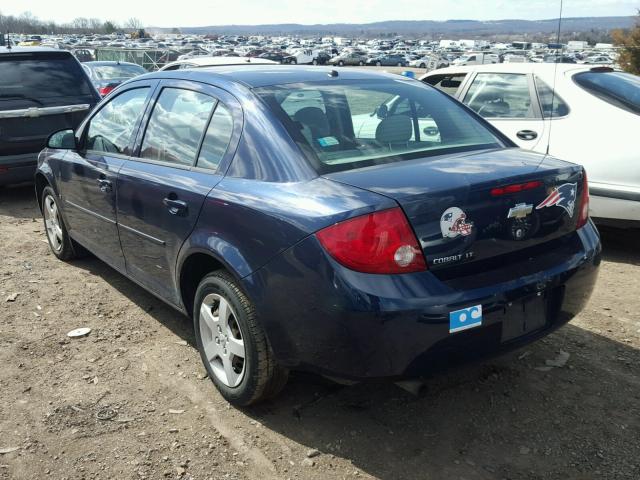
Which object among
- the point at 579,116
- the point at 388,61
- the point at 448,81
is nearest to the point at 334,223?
the point at 579,116

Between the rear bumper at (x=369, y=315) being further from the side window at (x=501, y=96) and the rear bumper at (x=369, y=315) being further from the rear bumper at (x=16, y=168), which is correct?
the rear bumper at (x=16, y=168)

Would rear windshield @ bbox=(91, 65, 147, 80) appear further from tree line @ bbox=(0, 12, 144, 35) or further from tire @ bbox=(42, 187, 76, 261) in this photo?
tree line @ bbox=(0, 12, 144, 35)

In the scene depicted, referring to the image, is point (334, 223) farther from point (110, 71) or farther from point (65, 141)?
point (110, 71)

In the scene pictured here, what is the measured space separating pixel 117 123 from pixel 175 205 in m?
1.29

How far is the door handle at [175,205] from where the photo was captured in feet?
10.6

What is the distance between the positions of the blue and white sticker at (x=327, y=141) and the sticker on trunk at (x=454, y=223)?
0.74m

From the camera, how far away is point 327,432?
2.99 meters

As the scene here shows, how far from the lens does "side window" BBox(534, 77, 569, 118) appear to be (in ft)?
18.3

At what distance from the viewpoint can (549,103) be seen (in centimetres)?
573

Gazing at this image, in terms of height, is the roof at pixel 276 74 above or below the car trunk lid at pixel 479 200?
above

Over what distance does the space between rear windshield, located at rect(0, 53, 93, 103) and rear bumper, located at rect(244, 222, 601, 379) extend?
19.7 feet

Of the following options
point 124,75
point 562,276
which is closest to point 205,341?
point 562,276

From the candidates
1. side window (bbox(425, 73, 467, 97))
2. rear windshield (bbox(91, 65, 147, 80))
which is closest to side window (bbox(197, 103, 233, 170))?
side window (bbox(425, 73, 467, 97))

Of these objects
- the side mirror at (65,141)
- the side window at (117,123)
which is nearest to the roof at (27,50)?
the side mirror at (65,141)
